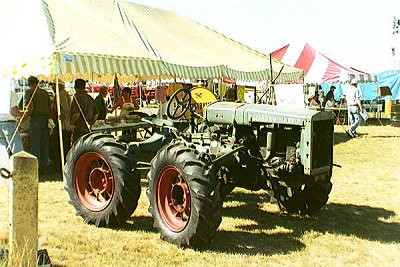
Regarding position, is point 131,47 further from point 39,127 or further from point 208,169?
point 208,169

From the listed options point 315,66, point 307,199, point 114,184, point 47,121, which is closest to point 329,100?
point 315,66

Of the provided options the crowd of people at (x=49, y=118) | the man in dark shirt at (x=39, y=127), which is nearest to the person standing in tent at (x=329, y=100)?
the crowd of people at (x=49, y=118)

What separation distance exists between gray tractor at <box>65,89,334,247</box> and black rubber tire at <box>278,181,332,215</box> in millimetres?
12

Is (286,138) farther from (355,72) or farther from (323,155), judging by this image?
(355,72)

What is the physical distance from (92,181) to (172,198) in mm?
1239

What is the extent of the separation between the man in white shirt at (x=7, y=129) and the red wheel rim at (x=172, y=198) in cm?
245

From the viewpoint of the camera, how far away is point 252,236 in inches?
214

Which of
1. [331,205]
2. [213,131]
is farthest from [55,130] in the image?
[331,205]

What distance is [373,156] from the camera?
1177cm

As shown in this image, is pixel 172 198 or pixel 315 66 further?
pixel 315 66

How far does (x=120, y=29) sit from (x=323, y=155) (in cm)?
651

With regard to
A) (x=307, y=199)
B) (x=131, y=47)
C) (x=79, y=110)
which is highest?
(x=131, y=47)

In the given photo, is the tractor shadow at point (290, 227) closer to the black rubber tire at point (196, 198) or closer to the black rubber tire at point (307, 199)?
the black rubber tire at point (307, 199)

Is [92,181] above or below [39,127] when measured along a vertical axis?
below
